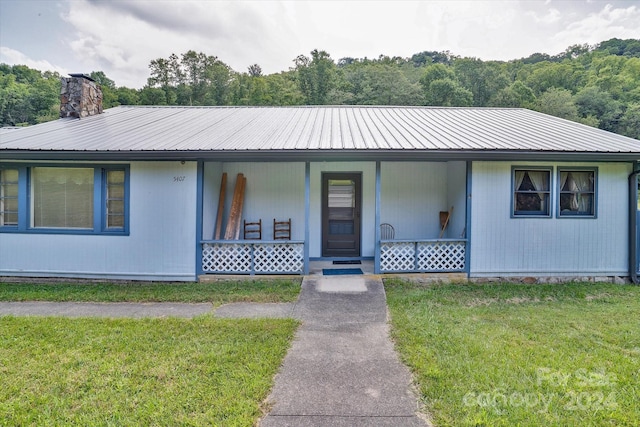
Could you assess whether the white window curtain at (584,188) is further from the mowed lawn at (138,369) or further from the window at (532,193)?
the mowed lawn at (138,369)

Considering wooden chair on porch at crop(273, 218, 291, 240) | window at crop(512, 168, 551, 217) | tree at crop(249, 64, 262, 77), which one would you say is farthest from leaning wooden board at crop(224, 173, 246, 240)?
tree at crop(249, 64, 262, 77)

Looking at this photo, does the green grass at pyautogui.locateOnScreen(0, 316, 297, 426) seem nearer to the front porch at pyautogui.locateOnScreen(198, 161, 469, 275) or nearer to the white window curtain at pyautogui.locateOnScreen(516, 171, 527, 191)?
the front porch at pyautogui.locateOnScreen(198, 161, 469, 275)

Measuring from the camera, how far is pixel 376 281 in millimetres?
6348

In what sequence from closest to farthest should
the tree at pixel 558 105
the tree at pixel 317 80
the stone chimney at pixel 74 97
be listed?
1. the stone chimney at pixel 74 97
2. the tree at pixel 558 105
3. the tree at pixel 317 80

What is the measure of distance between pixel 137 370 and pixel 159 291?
2939 mm

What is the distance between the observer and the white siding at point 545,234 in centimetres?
657

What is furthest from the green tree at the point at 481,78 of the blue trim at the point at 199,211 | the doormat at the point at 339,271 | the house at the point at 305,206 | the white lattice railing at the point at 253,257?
the blue trim at the point at 199,211

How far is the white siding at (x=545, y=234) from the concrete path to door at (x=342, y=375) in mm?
2829

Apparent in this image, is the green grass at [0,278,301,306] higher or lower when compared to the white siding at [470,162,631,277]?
lower

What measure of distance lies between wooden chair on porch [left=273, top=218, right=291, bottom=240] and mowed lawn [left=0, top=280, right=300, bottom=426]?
3.78 meters

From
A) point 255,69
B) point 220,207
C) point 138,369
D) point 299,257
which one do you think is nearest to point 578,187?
point 299,257

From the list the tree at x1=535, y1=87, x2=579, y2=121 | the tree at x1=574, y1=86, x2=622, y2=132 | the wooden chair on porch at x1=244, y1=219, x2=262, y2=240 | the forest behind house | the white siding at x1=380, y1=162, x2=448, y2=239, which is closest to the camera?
the wooden chair on porch at x1=244, y1=219, x2=262, y2=240

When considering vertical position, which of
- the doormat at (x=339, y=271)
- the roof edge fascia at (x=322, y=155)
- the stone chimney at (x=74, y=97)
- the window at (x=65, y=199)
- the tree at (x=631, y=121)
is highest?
the tree at (x=631, y=121)

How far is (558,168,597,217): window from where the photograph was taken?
21.9ft
